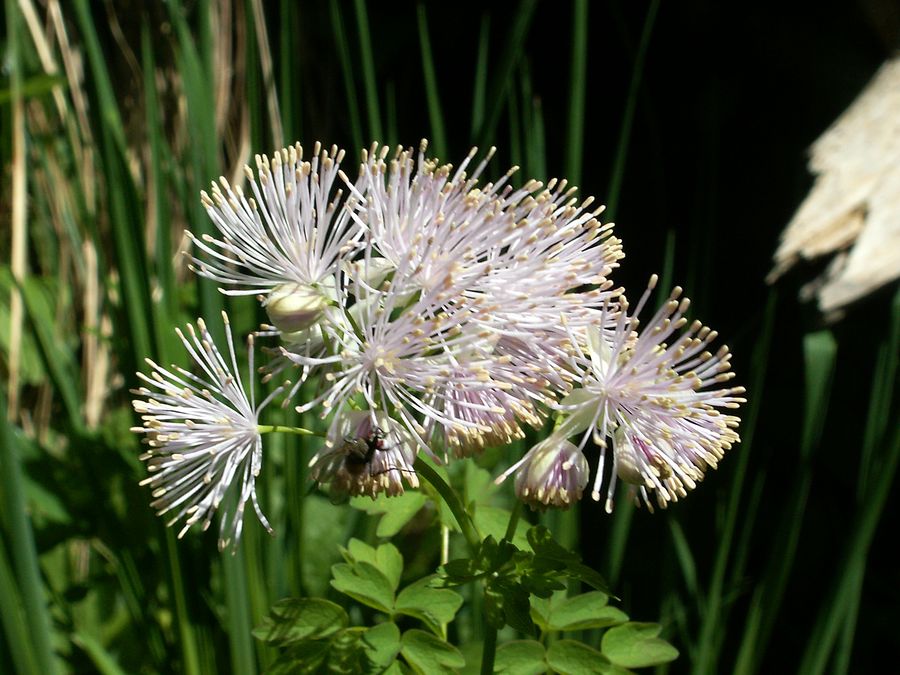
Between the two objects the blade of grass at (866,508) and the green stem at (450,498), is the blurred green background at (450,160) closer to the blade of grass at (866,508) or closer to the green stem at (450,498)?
the blade of grass at (866,508)

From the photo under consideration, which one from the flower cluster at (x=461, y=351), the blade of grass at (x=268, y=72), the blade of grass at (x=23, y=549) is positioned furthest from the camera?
the blade of grass at (x=268, y=72)

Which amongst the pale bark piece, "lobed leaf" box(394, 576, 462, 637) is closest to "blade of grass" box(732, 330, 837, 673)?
the pale bark piece

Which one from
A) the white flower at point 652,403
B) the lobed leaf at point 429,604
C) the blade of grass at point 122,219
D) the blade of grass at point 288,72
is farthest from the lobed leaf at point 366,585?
the blade of grass at point 288,72

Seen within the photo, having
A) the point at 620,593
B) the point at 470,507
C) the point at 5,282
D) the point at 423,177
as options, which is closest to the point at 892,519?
the point at 620,593

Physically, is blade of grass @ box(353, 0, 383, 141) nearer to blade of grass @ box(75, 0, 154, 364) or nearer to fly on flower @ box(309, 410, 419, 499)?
blade of grass @ box(75, 0, 154, 364)

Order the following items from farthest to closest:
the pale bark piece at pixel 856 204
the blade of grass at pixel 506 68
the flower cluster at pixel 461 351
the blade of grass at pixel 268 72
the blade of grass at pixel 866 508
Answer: the blade of grass at pixel 268 72 < the pale bark piece at pixel 856 204 < the blade of grass at pixel 506 68 < the blade of grass at pixel 866 508 < the flower cluster at pixel 461 351

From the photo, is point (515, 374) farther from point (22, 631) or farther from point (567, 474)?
point (22, 631)
